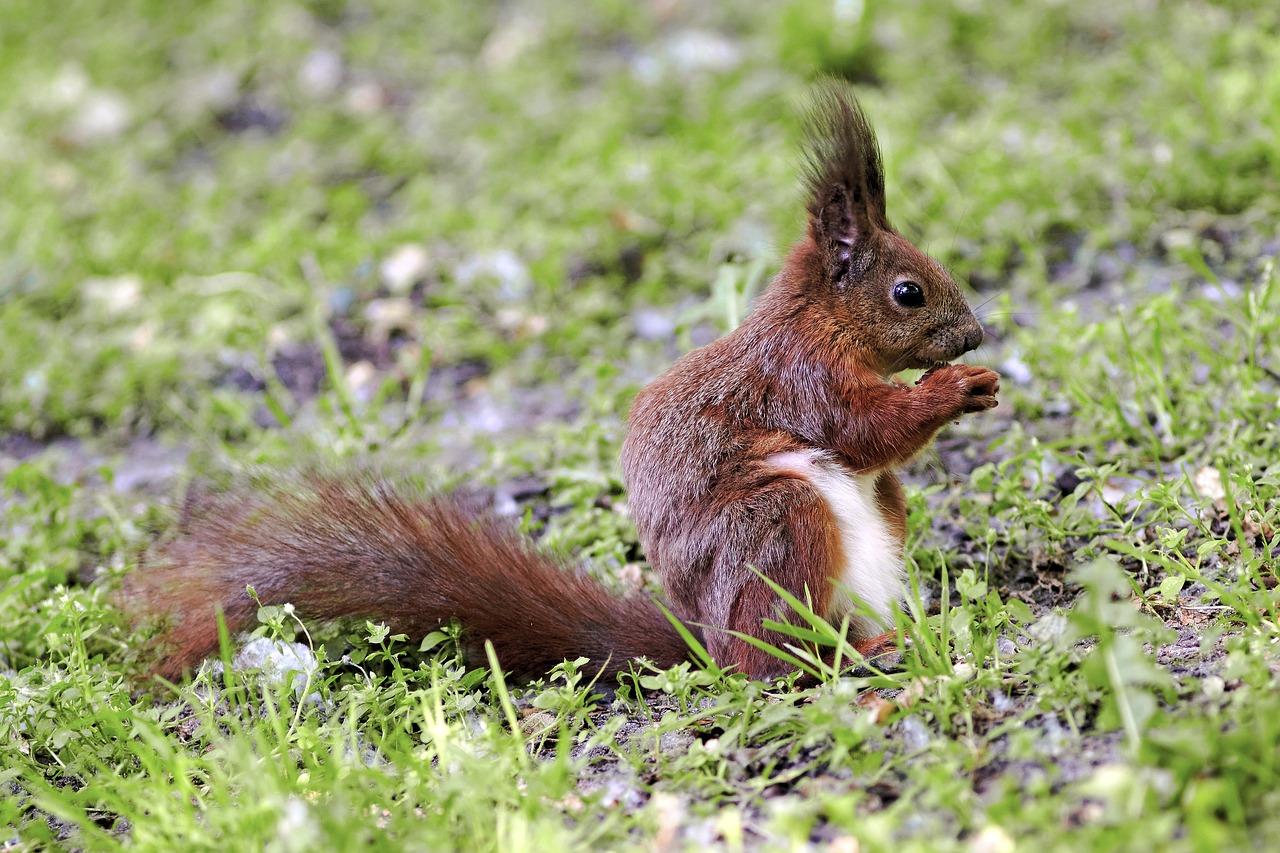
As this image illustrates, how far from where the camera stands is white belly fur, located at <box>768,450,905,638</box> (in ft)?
6.66

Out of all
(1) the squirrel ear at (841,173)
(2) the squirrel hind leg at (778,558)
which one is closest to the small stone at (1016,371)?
(1) the squirrel ear at (841,173)

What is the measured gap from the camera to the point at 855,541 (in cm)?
205

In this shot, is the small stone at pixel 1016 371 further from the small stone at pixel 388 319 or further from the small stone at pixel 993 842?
the small stone at pixel 388 319

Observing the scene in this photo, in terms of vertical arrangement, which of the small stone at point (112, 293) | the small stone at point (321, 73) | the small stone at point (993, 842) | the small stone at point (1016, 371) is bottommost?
the small stone at point (993, 842)

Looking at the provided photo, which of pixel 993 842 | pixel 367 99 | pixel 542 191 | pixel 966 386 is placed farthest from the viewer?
pixel 367 99

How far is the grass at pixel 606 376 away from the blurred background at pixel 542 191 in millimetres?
20

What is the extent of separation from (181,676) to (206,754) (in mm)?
310

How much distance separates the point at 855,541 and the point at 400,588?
0.87 metres

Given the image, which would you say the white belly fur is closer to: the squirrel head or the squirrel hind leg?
the squirrel hind leg

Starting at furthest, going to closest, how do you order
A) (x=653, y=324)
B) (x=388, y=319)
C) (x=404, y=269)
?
(x=404, y=269) < (x=388, y=319) < (x=653, y=324)

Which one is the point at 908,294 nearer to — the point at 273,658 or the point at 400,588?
the point at 400,588

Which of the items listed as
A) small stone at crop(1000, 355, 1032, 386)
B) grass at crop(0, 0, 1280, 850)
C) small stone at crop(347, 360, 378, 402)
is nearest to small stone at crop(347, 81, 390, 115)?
grass at crop(0, 0, 1280, 850)

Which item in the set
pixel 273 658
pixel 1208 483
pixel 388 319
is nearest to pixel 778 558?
pixel 273 658

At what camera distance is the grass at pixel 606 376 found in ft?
5.46
